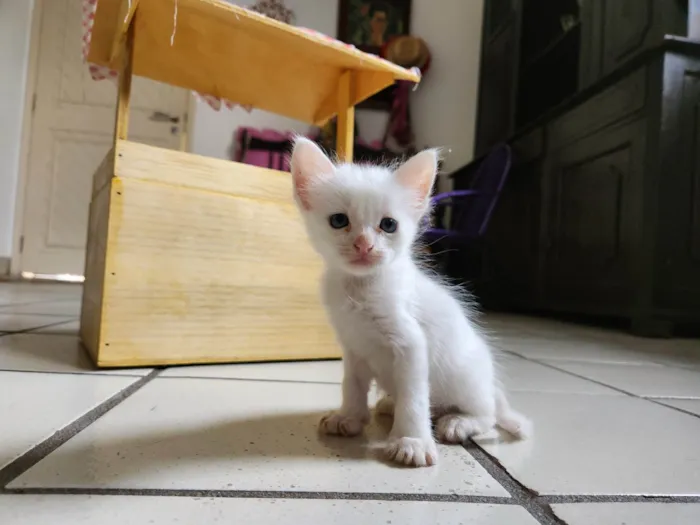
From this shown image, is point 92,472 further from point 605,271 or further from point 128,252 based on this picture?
point 605,271

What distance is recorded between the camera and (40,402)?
785 millimetres

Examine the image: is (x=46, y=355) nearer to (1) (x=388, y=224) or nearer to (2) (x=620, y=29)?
(1) (x=388, y=224)

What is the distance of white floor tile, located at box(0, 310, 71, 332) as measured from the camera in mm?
1556

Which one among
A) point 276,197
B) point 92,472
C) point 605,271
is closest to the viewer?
point 92,472

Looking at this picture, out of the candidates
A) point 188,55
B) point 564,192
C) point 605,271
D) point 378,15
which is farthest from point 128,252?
point 378,15

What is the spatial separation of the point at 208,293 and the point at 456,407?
593mm

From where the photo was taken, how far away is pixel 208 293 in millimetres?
1161

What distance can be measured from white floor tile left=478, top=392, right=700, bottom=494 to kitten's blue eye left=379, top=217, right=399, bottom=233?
0.96 ft

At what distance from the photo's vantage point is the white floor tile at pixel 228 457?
53 cm

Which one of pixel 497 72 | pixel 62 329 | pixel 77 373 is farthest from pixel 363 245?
pixel 497 72

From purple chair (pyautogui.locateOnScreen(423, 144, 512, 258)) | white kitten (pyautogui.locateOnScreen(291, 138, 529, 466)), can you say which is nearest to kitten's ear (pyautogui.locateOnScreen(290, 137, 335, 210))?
white kitten (pyautogui.locateOnScreen(291, 138, 529, 466))

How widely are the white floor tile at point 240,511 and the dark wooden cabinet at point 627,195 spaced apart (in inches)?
75.0

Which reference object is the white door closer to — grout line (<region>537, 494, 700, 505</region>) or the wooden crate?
the wooden crate

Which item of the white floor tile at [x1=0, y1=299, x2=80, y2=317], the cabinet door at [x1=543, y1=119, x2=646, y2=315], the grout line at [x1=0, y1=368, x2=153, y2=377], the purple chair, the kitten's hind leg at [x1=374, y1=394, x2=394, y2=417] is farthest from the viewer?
the purple chair
